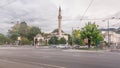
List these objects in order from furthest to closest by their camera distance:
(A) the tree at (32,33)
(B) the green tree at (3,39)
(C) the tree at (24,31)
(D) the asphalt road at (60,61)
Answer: (A) the tree at (32,33)
(B) the green tree at (3,39)
(C) the tree at (24,31)
(D) the asphalt road at (60,61)

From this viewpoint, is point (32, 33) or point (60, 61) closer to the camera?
point (60, 61)

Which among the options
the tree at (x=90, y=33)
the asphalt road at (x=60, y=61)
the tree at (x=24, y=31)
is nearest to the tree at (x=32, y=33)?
the tree at (x=24, y=31)

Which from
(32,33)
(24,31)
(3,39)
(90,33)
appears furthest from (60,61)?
(32,33)

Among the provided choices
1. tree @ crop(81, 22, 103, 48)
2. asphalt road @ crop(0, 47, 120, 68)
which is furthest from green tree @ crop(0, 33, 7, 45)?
asphalt road @ crop(0, 47, 120, 68)

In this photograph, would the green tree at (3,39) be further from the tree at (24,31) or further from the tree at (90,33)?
the tree at (90,33)

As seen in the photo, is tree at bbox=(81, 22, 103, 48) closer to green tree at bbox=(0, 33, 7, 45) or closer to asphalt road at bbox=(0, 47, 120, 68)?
asphalt road at bbox=(0, 47, 120, 68)

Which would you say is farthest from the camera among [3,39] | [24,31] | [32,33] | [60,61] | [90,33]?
[32,33]

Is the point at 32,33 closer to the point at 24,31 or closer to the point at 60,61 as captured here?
the point at 24,31

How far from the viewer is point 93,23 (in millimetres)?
85375

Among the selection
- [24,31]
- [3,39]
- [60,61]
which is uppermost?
[24,31]

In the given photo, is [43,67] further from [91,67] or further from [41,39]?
[41,39]

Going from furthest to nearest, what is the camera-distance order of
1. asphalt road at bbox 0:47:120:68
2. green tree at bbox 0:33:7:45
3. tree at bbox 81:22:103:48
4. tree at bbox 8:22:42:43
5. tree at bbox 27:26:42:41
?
tree at bbox 27:26:42:41
green tree at bbox 0:33:7:45
tree at bbox 8:22:42:43
tree at bbox 81:22:103:48
asphalt road at bbox 0:47:120:68

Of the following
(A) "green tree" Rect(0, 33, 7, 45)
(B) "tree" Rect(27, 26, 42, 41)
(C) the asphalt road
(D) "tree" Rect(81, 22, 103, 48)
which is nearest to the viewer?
(C) the asphalt road

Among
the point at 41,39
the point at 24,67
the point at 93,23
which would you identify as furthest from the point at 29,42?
the point at 24,67
